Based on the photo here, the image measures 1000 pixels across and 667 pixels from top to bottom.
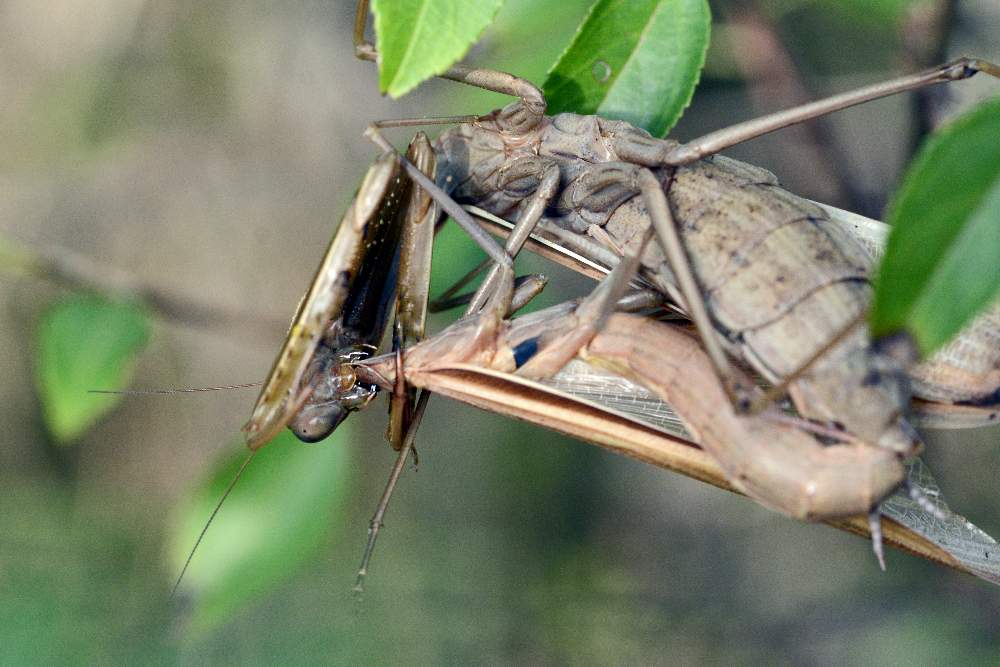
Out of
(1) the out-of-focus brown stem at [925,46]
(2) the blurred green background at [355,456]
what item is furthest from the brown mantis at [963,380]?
(2) the blurred green background at [355,456]

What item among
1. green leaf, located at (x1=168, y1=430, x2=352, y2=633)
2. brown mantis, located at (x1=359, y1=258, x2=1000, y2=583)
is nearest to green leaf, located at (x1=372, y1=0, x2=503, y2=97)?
brown mantis, located at (x1=359, y1=258, x2=1000, y2=583)

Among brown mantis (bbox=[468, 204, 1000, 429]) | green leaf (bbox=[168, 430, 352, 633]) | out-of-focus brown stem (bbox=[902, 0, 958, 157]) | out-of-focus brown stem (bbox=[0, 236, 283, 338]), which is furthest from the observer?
out-of-focus brown stem (bbox=[0, 236, 283, 338])

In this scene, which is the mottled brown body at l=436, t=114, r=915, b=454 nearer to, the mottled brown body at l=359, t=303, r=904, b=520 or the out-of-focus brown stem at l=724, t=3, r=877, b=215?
the mottled brown body at l=359, t=303, r=904, b=520

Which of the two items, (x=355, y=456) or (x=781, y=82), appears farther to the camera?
(x=355, y=456)

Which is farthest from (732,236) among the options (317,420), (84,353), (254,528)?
(84,353)

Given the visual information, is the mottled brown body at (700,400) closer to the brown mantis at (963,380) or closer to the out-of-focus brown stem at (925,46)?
the brown mantis at (963,380)

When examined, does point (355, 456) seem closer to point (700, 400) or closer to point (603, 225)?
point (603, 225)
